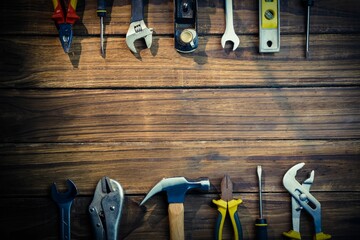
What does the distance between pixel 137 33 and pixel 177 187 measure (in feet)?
1.91

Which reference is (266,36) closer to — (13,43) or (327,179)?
(327,179)

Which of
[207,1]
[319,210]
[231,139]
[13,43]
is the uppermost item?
[207,1]

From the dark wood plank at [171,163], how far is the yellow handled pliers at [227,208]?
0.05 meters

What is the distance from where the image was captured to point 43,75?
6.86ft

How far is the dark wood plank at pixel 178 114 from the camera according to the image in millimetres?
2092

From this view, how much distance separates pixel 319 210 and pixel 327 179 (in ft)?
0.41

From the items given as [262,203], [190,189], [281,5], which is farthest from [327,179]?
[281,5]

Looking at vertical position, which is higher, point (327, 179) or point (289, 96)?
point (289, 96)

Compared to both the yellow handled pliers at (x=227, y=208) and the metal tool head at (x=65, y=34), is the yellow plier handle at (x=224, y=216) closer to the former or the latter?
the yellow handled pliers at (x=227, y=208)

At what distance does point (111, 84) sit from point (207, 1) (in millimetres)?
481

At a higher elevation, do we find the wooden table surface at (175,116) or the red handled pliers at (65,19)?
the red handled pliers at (65,19)

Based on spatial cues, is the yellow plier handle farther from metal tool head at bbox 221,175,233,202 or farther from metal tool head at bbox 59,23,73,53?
metal tool head at bbox 59,23,73,53

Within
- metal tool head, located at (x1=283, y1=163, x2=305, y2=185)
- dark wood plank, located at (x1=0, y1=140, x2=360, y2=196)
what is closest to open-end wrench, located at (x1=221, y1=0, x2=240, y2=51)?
dark wood plank, located at (x1=0, y1=140, x2=360, y2=196)

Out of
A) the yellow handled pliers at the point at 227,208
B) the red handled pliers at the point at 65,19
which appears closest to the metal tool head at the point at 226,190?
the yellow handled pliers at the point at 227,208
